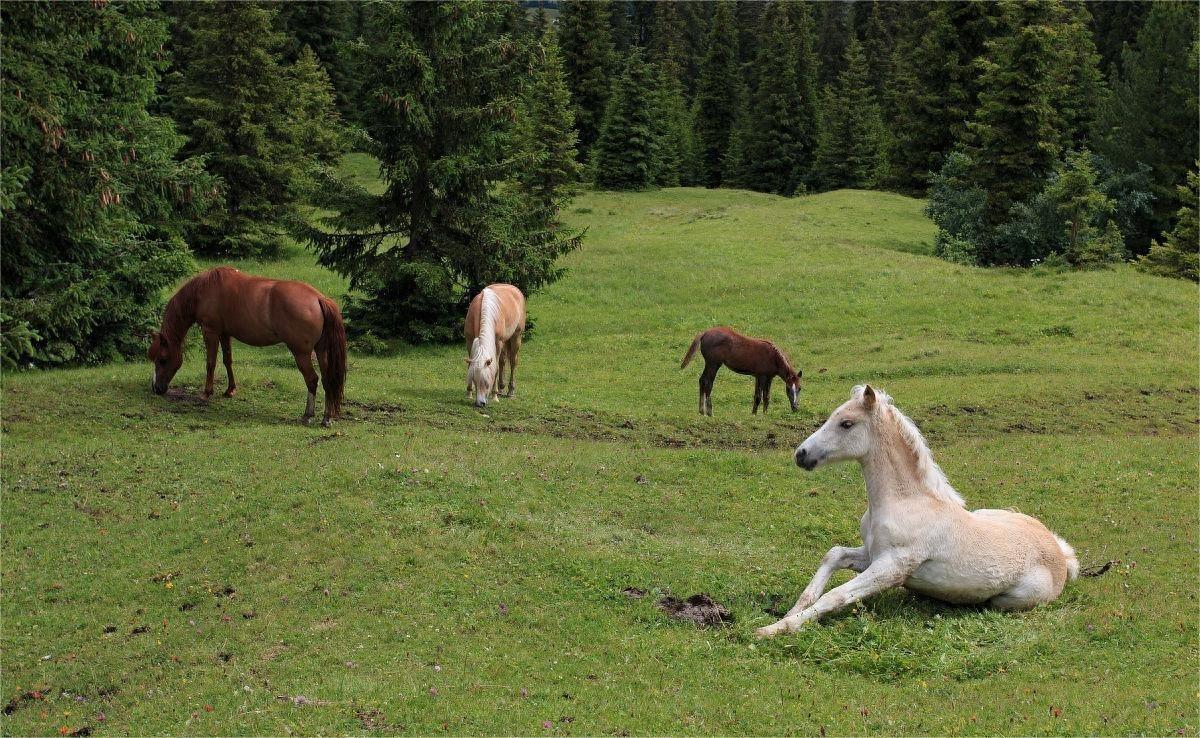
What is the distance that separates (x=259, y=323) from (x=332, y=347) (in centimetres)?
147

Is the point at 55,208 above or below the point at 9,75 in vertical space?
below

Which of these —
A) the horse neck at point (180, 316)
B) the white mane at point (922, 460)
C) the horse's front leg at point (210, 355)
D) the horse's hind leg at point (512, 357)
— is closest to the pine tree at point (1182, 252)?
the horse's hind leg at point (512, 357)

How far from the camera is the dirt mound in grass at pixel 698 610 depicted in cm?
856

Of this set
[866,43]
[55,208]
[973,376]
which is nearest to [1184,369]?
[973,376]

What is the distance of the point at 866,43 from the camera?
279 ft

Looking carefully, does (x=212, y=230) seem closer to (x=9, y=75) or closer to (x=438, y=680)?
(x=9, y=75)

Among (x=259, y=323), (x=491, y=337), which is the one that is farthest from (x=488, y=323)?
(x=259, y=323)

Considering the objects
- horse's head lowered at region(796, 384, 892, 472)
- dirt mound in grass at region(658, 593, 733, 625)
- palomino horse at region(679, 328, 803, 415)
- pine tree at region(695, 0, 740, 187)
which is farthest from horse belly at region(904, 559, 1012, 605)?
pine tree at region(695, 0, 740, 187)

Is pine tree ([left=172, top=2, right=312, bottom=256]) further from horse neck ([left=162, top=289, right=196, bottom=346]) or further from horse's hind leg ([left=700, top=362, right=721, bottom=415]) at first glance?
horse's hind leg ([left=700, top=362, right=721, bottom=415])

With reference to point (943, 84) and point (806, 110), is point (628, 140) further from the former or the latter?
point (806, 110)

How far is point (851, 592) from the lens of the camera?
8.14m

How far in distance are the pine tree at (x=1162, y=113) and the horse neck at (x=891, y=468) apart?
41.3 metres

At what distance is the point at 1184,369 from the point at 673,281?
1628 cm

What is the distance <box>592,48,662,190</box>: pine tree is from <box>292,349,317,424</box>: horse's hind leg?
45.3 m
